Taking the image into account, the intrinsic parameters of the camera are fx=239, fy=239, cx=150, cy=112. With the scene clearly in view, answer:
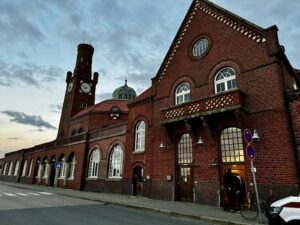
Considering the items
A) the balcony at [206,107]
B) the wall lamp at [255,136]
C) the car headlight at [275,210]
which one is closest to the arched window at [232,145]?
the wall lamp at [255,136]

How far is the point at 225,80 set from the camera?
15.8 m

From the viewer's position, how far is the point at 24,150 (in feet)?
157

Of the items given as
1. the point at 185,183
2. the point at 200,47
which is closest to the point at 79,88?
the point at 200,47

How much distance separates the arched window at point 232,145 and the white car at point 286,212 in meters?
7.42

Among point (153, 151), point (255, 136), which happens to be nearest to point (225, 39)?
point (255, 136)

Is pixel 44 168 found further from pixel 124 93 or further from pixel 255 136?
pixel 255 136

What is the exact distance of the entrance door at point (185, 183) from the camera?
627 inches

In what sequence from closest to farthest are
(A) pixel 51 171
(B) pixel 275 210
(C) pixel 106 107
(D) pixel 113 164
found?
1. (B) pixel 275 210
2. (D) pixel 113 164
3. (A) pixel 51 171
4. (C) pixel 106 107

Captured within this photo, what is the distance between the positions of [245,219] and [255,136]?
15.7 ft

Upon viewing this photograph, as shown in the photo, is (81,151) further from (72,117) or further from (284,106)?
(284,106)

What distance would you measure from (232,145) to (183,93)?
5.64 metres

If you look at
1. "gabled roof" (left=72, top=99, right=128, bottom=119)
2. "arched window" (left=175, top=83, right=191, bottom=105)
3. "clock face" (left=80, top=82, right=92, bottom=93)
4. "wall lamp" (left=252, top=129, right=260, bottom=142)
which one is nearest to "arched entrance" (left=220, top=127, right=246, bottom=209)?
"wall lamp" (left=252, top=129, right=260, bottom=142)

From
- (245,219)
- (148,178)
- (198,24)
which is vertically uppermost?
(198,24)

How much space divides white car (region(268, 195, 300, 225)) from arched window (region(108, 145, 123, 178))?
17.2 meters
